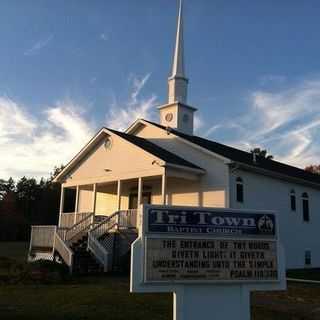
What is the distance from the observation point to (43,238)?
79.2 feet

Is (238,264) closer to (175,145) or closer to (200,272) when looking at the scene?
(200,272)

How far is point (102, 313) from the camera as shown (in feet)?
34.1

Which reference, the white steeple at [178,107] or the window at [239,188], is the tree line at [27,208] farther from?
the window at [239,188]

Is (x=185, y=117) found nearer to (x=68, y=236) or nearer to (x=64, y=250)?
(x=68, y=236)

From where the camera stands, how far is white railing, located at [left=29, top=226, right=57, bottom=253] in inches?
932

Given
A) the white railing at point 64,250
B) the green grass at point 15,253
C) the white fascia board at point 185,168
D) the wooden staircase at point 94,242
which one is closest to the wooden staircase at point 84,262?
the wooden staircase at point 94,242

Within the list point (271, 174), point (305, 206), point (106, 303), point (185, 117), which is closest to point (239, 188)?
point (271, 174)

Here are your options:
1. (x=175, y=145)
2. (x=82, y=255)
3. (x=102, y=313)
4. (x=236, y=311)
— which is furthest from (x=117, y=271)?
(x=236, y=311)

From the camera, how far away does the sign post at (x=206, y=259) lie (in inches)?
322

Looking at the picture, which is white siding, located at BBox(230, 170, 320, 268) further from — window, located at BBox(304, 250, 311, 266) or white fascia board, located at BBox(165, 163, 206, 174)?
white fascia board, located at BBox(165, 163, 206, 174)

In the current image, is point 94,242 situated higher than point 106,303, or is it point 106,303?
point 94,242

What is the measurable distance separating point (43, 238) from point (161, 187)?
21.7ft

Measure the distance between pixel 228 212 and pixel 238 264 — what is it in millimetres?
980

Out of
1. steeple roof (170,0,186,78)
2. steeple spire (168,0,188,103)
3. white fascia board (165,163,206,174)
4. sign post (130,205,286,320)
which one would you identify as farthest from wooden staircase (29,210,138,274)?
sign post (130,205,286,320)
